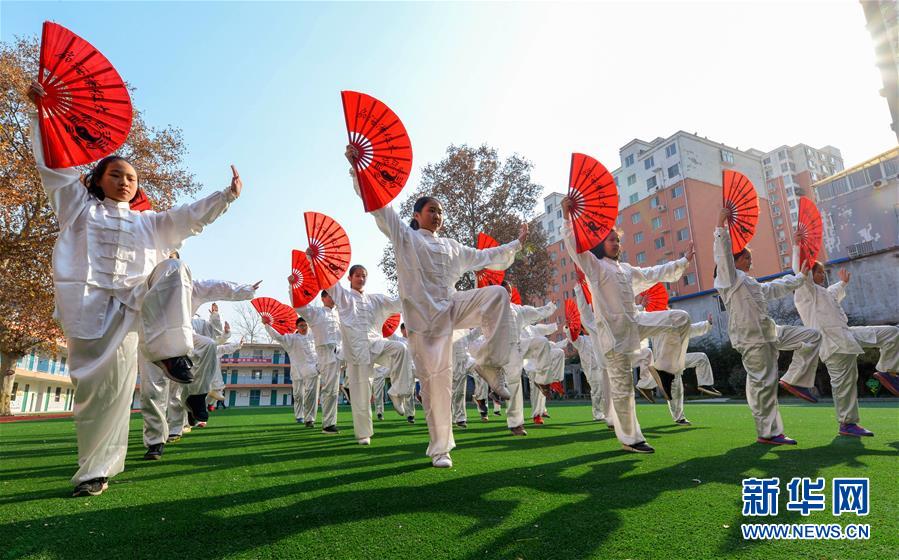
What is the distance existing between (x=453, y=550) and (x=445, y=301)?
258 centimetres

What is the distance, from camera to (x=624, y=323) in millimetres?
5523

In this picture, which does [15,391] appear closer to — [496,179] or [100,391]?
[496,179]

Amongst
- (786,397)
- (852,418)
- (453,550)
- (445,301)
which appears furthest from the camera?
(786,397)

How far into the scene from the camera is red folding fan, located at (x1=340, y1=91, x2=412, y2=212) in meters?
4.61

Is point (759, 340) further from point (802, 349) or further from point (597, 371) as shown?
point (597, 371)

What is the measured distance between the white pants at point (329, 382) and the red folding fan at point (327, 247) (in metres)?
2.37

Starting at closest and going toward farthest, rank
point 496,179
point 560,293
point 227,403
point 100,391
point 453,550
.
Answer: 1. point 453,550
2. point 100,391
3. point 496,179
4. point 560,293
5. point 227,403

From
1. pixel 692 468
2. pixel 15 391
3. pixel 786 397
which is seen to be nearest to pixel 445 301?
pixel 692 468

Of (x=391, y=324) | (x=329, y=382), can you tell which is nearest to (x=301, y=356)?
(x=391, y=324)

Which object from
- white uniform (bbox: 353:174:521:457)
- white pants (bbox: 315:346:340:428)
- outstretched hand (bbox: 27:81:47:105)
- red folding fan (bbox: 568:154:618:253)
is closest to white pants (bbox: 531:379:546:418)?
white pants (bbox: 315:346:340:428)

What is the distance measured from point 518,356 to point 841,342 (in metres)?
4.74

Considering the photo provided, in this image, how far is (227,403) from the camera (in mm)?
61000

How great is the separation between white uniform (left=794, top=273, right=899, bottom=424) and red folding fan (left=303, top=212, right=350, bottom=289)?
263 inches

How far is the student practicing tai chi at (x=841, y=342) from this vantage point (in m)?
6.19
